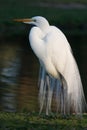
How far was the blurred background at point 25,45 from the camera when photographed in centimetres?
1394

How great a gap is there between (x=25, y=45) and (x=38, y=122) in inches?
670

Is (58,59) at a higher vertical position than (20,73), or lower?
lower

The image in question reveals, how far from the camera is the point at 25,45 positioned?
1022 inches

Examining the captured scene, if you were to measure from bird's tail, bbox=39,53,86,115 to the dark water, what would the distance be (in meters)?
1.44

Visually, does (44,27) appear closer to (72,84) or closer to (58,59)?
(58,59)

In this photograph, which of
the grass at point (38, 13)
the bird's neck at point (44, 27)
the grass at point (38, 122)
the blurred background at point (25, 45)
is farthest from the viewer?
the grass at point (38, 13)

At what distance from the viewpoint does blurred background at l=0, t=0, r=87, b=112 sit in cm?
1394

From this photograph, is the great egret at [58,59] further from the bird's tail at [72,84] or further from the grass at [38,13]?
the grass at [38,13]

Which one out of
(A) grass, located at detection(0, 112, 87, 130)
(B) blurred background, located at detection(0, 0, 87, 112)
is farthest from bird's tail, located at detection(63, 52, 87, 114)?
(B) blurred background, located at detection(0, 0, 87, 112)

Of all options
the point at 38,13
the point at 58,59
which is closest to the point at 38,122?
the point at 58,59

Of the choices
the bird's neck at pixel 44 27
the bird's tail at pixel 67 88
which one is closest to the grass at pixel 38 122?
the bird's tail at pixel 67 88

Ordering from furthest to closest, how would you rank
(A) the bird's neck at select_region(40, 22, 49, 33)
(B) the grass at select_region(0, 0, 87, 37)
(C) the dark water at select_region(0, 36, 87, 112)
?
(B) the grass at select_region(0, 0, 87, 37) → (C) the dark water at select_region(0, 36, 87, 112) → (A) the bird's neck at select_region(40, 22, 49, 33)

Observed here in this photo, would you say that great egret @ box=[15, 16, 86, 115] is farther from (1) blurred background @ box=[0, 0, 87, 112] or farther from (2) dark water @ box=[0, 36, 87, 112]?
(2) dark water @ box=[0, 36, 87, 112]

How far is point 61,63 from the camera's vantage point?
931 centimetres
